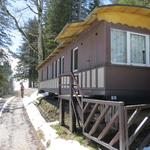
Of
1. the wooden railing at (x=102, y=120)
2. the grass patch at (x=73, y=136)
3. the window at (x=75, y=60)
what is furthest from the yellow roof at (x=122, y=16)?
the grass patch at (x=73, y=136)

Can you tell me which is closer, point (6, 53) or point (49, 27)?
point (6, 53)

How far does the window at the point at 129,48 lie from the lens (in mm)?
11289

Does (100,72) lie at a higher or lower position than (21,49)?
lower

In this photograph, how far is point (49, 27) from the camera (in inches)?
1535

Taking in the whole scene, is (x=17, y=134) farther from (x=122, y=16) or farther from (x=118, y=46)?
(x=122, y=16)

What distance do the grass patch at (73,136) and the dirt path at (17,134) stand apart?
3.16 feet

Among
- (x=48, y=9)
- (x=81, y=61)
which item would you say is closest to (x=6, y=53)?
(x=48, y=9)

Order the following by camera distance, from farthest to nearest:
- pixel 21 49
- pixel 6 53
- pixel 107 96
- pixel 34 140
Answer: pixel 21 49
pixel 6 53
pixel 34 140
pixel 107 96

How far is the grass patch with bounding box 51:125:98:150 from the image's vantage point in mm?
10089

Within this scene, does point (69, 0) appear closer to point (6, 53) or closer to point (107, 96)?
point (6, 53)

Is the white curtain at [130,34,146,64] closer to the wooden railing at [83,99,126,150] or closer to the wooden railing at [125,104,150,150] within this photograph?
the wooden railing at [125,104,150,150]

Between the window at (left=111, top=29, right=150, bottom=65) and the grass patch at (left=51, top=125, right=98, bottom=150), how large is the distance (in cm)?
294

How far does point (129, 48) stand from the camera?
1155cm

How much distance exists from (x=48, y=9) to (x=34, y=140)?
2744cm
